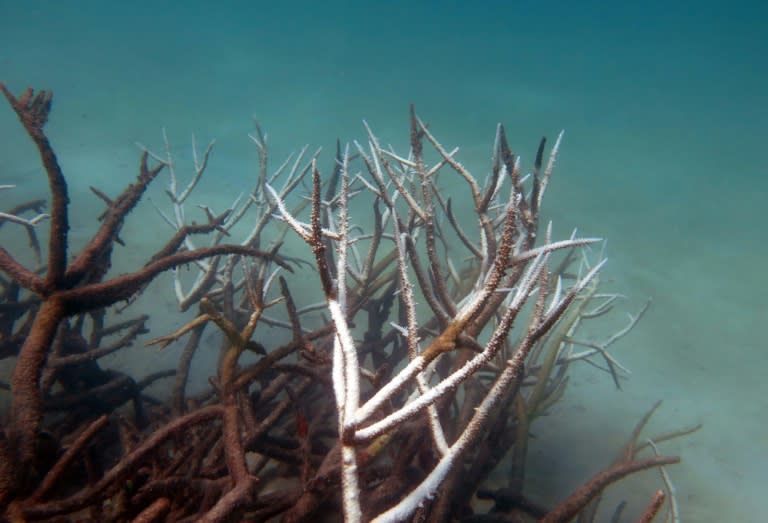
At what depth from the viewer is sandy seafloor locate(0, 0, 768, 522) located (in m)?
5.39

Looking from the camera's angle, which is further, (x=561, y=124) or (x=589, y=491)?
(x=561, y=124)

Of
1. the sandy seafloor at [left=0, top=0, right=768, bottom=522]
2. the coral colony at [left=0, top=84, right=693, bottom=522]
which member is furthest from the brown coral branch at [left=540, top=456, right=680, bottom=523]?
the sandy seafloor at [left=0, top=0, right=768, bottom=522]

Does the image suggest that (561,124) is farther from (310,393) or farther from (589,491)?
(589,491)

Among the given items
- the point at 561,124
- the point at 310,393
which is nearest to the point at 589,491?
the point at 310,393

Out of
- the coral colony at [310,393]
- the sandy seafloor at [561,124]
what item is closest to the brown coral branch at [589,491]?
the coral colony at [310,393]

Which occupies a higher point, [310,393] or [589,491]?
[310,393]

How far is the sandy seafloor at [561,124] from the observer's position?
539 centimetres

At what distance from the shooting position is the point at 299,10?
191ft

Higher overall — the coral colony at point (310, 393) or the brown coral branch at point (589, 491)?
the coral colony at point (310, 393)

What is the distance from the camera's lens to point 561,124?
2228cm

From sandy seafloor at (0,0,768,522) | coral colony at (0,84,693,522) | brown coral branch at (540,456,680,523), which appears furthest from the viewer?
sandy seafloor at (0,0,768,522)

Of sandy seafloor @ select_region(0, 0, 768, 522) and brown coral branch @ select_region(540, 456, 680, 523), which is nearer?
brown coral branch @ select_region(540, 456, 680, 523)

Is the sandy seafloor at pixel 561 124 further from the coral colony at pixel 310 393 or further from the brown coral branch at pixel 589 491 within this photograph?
the coral colony at pixel 310 393

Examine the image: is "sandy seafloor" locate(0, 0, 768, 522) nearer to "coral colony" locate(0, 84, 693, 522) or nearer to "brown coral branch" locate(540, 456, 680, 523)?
"brown coral branch" locate(540, 456, 680, 523)
